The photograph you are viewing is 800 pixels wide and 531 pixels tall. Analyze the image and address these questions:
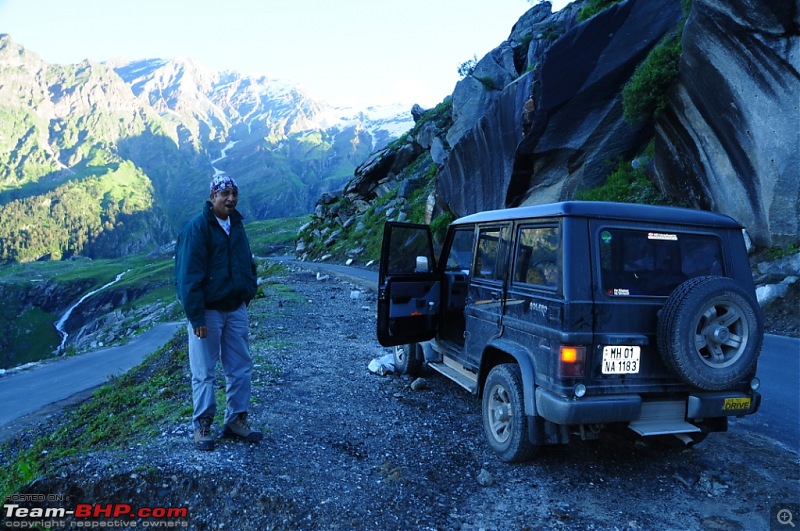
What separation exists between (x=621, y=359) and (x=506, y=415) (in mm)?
1297

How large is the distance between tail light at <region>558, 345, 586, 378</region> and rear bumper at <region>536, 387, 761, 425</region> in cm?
20

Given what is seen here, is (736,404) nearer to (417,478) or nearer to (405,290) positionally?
(417,478)

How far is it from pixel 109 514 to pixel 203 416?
3.80 ft

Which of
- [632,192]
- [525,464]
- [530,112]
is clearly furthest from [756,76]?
[525,464]

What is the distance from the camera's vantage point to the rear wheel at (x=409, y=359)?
749 centimetres

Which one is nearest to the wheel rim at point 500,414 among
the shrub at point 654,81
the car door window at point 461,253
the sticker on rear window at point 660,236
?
the car door window at point 461,253

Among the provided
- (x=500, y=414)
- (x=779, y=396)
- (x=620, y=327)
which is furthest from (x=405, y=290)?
(x=779, y=396)

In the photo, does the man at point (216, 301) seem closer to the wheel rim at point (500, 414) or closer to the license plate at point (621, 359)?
the wheel rim at point (500, 414)

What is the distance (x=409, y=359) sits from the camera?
7.57 meters

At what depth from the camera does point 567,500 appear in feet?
13.7

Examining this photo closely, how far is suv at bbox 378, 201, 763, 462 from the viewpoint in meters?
4.04

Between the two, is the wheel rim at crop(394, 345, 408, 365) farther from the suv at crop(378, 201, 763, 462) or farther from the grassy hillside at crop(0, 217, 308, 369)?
the grassy hillside at crop(0, 217, 308, 369)

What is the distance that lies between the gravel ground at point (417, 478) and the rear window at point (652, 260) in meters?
1.81

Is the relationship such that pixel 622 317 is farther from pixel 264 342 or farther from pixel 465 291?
pixel 264 342
